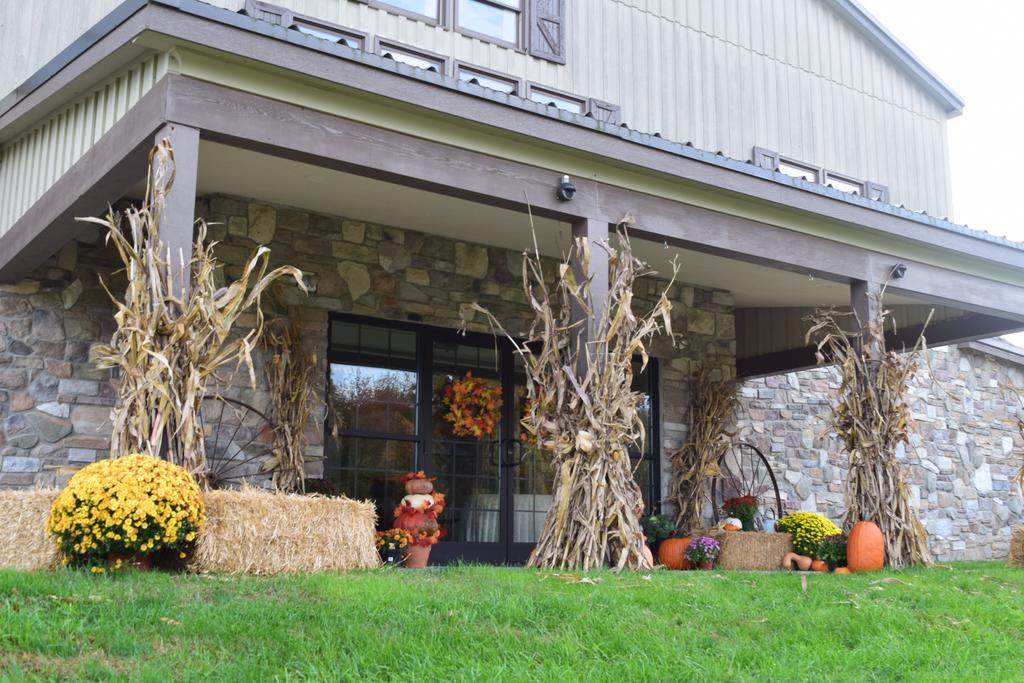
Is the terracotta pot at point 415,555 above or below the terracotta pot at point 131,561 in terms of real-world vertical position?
below

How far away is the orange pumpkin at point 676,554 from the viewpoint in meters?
8.85

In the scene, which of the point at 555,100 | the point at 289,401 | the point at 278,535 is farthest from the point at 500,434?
the point at 278,535

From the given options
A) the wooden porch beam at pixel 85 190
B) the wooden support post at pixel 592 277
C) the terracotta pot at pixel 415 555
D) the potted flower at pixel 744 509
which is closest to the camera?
the wooden porch beam at pixel 85 190

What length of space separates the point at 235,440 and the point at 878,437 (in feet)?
15.8

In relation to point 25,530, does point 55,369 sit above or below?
above

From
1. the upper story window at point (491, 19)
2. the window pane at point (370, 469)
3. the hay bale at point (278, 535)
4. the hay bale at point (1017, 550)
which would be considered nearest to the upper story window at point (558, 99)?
the upper story window at point (491, 19)

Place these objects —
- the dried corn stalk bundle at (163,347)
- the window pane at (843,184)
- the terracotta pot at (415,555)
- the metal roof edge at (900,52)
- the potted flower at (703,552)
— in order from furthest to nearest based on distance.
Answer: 1. the metal roof edge at (900,52)
2. the window pane at (843,184)
3. the potted flower at (703,552)
4. the terracotta pot at (415,555)
5. the dried corn stalk bundle at (163,347)

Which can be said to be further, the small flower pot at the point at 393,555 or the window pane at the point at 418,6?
the window pane at the point at 418,6

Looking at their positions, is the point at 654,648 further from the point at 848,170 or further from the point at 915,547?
the point at 848,170

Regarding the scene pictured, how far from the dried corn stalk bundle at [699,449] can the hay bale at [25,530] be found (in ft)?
20.5

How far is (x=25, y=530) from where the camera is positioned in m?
5.24

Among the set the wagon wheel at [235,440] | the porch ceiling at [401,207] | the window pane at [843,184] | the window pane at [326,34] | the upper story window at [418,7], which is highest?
the upper story window at [418,7]

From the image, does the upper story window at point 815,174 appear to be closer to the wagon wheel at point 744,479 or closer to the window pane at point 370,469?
the wagon wheel at point 744,479

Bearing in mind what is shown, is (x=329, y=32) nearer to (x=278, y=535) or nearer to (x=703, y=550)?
(x=278, y=535)
